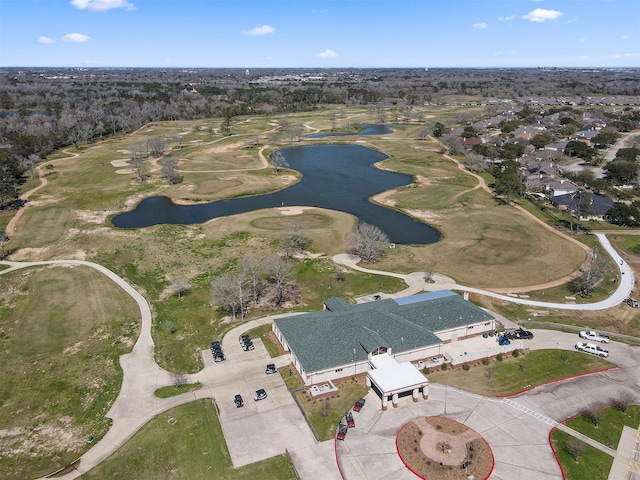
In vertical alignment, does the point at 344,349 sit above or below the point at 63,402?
above

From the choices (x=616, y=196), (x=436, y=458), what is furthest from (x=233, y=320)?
(x=616, y=196)

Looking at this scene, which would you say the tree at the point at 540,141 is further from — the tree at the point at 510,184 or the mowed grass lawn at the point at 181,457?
the mowed grass lawn at the point at 181,457

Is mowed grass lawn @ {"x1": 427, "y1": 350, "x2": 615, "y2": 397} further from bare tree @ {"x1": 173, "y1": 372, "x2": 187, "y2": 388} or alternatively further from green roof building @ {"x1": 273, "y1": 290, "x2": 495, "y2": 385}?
bare tree @ {"x1": 173, "y1": 372, "x2": 187, "y2": 388}

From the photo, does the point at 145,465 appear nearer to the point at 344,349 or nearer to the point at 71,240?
the point at 344,349

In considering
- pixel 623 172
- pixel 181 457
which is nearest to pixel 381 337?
pixel 181 457

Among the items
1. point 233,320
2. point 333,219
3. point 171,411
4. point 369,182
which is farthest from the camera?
point 369,182

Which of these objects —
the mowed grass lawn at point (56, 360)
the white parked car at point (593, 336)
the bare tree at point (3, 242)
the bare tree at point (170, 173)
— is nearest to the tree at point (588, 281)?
the white parked car at point (593, 336)
